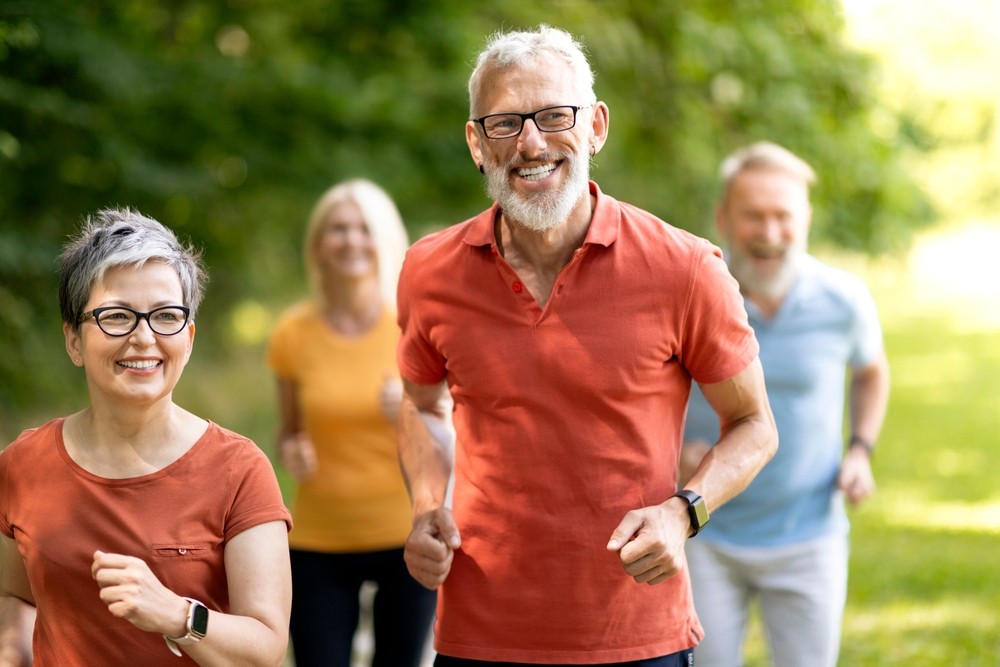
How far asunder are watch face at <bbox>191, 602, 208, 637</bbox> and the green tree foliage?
707 centimetres

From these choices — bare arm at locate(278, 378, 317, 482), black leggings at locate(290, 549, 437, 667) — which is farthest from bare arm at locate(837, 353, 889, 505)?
bare arm at locate(278, 378, 317, 482)

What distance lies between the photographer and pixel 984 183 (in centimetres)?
5512

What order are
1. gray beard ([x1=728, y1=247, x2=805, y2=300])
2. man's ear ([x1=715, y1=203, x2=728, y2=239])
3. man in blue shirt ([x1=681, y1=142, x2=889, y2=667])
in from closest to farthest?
1. man in blue shirt ([x1=681, y1=142, x2=889, y2=667])
2. gray beard ([x1=728, y1=247, x2=805, y2=300])
3. man's ear ([x1=715, y1=203, x2=728, y2=239])

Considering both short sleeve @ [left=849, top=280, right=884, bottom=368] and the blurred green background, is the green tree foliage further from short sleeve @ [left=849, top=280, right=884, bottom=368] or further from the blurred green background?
short sleeve @ [left=849, top=280, right=884, bottom=368]

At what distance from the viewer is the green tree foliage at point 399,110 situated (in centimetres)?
1030

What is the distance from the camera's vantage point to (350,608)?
5.11 metres

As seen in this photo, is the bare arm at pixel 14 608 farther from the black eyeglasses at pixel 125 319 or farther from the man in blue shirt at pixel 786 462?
the man in blue shirt at pixel 786 462

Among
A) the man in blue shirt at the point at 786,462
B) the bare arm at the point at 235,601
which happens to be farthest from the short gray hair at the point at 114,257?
the man in blue shirt at the point at 786,462

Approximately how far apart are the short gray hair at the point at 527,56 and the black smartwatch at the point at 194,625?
1357mm

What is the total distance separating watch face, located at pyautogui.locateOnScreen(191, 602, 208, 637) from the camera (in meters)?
2.78

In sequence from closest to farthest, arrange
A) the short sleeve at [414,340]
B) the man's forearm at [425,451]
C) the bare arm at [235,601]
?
the bare arm at [235,601] < the short sleeve at [414,340] < the man's forearm at [425,451]

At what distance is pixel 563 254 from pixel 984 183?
2174 inches

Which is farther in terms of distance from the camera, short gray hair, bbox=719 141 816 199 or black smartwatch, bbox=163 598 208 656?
short gray hair, bbox=719 141 816 199

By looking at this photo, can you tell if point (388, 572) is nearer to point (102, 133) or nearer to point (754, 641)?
point (754, 641)
